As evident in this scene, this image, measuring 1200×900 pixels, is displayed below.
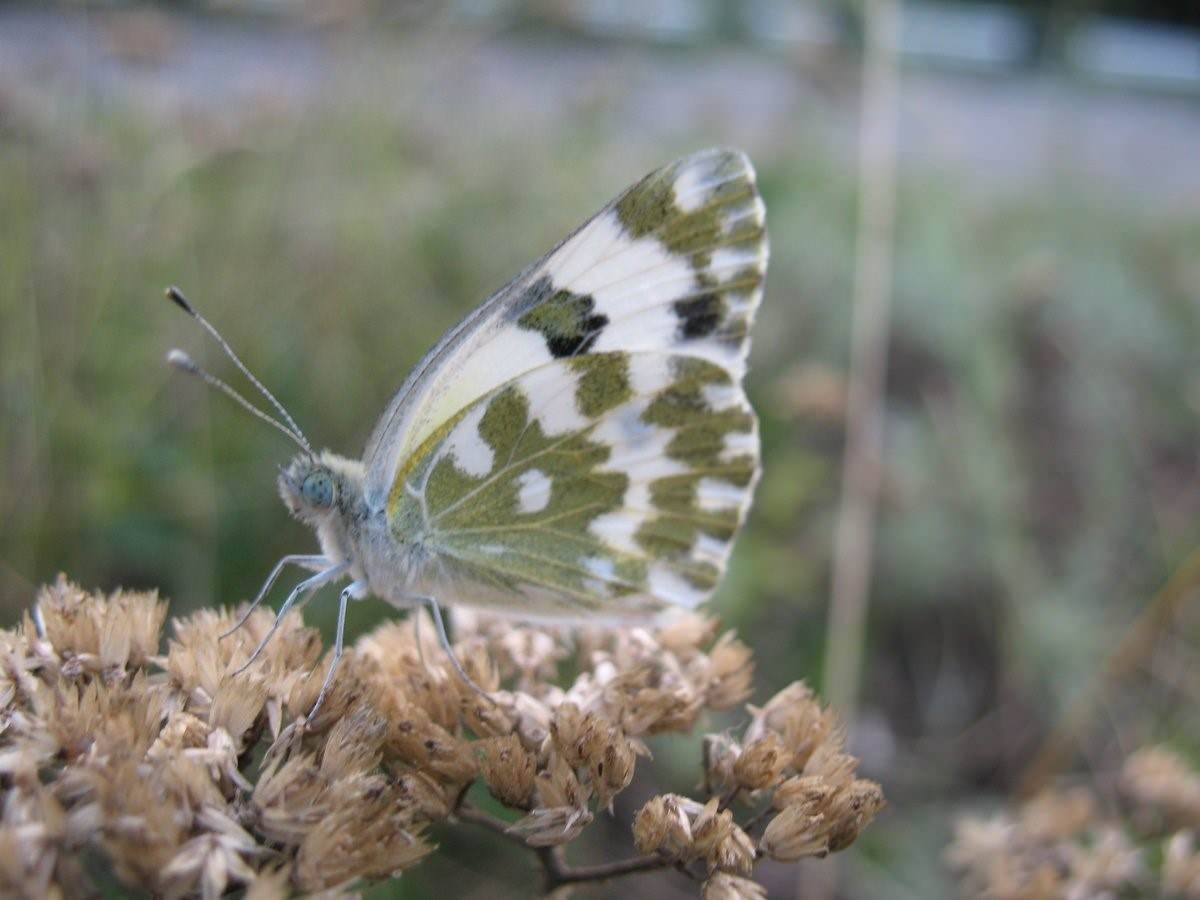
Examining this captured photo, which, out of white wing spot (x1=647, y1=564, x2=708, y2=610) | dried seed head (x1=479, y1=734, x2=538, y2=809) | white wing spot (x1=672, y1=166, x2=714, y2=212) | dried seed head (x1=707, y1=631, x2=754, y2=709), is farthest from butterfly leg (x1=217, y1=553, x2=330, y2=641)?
white wing spot (x1=672, y1=166, x2=714, y2=212)

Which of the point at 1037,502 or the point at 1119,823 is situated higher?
the point at 1037,502

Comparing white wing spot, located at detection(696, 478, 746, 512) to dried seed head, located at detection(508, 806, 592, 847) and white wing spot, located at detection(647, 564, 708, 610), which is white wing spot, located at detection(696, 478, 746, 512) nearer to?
white wing spot, located at detection(647, 564, 708, 610)

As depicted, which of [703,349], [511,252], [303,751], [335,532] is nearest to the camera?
[303,751]

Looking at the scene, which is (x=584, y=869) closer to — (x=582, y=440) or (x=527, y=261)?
(x=582, y=440)

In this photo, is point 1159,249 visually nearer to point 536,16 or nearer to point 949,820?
point 536,16

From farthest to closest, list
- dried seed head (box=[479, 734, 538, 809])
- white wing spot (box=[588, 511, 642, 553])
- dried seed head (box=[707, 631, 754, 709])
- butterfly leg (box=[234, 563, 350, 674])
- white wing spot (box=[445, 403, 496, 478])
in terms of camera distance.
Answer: white wing spot (box=[588, 511, 642, 553]), white wing spot (box=[445, 403, 496, 478]), dried seed head (box=[707, 631, 754, 709]), butterfly leg (box=[234, 563, 350, 674]), dried seed head (box=[479, 734, 538, 809])

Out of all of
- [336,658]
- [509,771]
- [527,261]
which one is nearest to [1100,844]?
[509,771]

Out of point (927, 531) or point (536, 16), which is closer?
point (927, 531)

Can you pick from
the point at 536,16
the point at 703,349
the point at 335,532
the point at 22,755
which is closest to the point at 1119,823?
the point at 703,349
